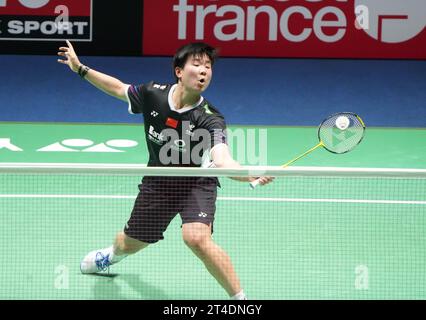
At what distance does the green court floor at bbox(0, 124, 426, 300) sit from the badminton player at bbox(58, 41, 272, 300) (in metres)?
0.49

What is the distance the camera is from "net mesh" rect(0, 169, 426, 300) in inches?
273

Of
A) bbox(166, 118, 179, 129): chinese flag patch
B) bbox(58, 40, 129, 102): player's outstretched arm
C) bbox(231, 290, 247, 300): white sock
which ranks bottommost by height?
bbox(231, 290, 247, 300): white sock

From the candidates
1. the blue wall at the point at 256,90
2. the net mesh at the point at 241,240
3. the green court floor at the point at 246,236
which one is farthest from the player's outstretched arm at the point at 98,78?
the blue wall at the point at 256,90

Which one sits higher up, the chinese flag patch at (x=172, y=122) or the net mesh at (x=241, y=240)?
the chinese flag patch at (x=172, y=122)

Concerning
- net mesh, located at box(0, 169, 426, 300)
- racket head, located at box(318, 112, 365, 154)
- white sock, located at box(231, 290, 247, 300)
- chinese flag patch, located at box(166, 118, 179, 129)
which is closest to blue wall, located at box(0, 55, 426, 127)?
net mesh, located at box(0, 169, 426, 300)

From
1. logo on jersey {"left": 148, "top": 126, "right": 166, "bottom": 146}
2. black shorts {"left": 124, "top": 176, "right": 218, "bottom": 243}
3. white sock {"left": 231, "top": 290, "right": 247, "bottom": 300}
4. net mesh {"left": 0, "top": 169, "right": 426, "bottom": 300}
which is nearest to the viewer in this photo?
white sock {"left": 231, "top": 290, "right": 247, "bottom": 300}

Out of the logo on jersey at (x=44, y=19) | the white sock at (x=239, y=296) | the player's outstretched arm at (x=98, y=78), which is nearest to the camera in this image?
the white sock at (x=239, y=296)

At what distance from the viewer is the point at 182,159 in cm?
682

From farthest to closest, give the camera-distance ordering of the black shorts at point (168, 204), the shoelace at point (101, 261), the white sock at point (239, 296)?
the shoelace at point (101, 261), the black shorts at point (168, 204), the white sock at point (239, 296)

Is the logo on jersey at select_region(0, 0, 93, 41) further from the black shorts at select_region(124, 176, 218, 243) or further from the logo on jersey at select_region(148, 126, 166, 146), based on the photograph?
the black shorts at select_region(124, 176, 218, 243)

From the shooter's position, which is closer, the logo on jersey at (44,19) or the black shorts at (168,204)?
the black shorts at (168,204)

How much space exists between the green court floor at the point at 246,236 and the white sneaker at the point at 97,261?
8 centimetres

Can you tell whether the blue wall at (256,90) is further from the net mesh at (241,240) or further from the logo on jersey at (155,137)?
the logo on jersey at (155,137)

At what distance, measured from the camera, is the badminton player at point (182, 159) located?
21.0ft
